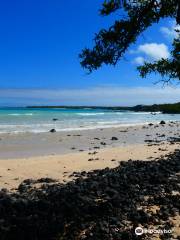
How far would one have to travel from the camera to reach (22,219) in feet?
23.5

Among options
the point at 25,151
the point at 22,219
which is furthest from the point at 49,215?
the point at 25,151

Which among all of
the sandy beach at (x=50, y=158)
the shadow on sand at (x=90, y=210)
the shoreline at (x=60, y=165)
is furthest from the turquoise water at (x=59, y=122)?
the shadow on sand at (x=90, y=210)

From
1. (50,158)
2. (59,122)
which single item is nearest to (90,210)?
(50,158)

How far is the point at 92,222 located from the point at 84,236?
53cm

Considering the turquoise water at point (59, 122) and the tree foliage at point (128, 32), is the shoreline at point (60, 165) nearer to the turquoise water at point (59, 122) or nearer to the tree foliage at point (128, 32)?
the tree foliage at point (128, 32)

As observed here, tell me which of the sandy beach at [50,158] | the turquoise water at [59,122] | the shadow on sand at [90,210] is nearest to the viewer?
the shadow on sand at [90,210]

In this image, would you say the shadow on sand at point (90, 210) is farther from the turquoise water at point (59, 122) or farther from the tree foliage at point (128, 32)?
the turquoise water at point (59, 122)

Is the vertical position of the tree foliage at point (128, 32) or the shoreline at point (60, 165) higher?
the tree foliage at point (128, 32)

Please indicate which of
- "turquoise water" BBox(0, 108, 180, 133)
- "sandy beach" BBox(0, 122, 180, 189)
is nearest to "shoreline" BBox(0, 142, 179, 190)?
"sandy beach" BBox(0, 122, 180, 189)

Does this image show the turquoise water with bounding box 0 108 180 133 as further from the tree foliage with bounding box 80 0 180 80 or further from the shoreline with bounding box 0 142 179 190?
the tree foliage with bounding box 80 0 180 80

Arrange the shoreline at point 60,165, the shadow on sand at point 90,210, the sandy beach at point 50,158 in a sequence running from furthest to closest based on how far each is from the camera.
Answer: the sandy beach at point 50,158
the shoreline at point 60,165
the shadow on sand at point 90,210

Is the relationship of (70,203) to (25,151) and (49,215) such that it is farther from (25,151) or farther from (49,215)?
(25,151)

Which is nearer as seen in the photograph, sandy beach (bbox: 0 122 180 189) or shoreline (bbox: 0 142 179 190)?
shoreline (bbox: 0 142 179 190)

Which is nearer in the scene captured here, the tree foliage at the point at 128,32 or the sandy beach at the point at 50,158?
the tree foliage at the point at 128,32
